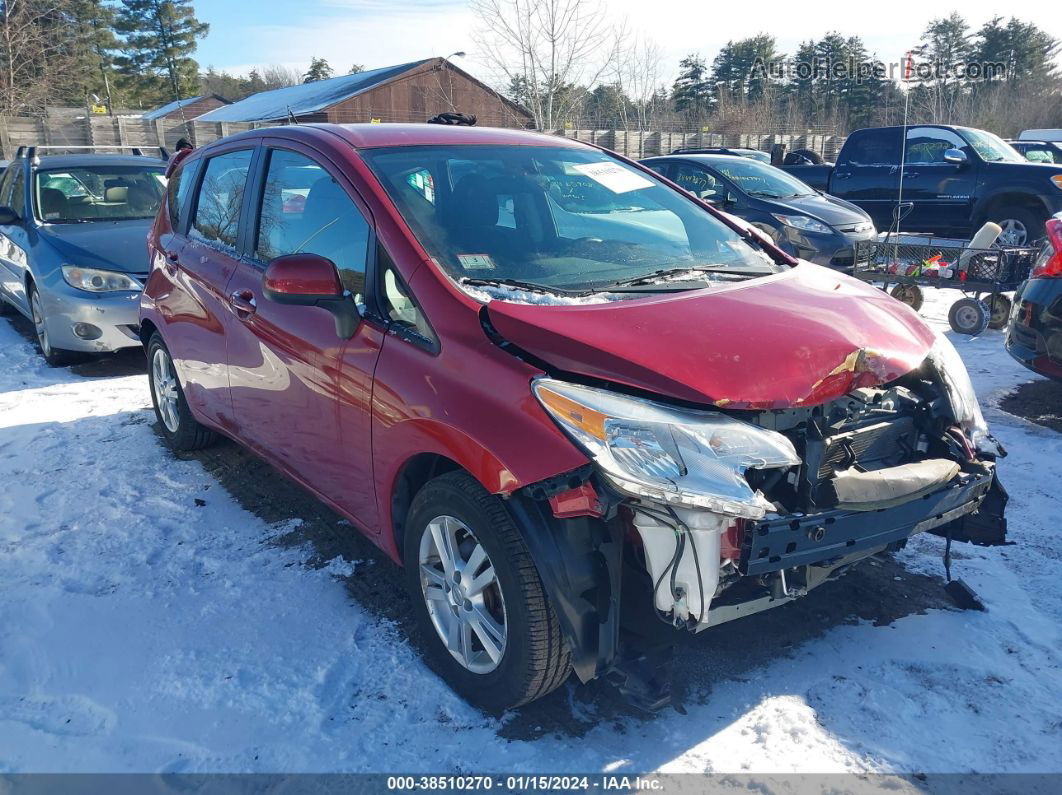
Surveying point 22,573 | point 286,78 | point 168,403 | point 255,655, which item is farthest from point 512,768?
point 286,78

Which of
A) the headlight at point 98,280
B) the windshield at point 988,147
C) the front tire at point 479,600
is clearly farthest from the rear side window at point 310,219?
the windshield at point 988,147

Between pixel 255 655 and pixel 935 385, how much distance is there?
2.67 m

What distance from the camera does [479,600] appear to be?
2551 mm

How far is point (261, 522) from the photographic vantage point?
4.04 meters

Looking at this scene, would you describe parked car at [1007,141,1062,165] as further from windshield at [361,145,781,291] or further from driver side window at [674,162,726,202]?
windshield at [361,145,781,291]

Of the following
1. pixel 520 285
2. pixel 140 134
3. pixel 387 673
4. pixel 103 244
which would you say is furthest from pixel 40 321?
pixel 140 134

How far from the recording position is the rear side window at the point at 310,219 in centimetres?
300

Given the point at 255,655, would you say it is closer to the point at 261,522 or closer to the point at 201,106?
the point at 261,522

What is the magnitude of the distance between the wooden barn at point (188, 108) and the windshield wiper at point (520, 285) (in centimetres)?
5734

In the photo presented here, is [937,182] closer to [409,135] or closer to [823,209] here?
[823,209]

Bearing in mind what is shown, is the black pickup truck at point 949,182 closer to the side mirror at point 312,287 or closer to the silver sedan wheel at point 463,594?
the side mirror at point 312,287

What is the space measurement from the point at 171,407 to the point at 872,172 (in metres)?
11.7

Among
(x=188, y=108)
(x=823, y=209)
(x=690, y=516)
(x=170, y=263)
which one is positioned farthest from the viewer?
(x=188, y=108)

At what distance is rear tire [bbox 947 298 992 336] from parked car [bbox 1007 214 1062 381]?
252 cm
